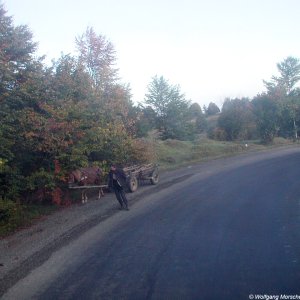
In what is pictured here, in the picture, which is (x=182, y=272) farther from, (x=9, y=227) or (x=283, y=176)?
(x=283, y=176)

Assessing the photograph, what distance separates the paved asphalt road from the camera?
22.5 ft

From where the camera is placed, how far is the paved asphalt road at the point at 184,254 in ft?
22.5

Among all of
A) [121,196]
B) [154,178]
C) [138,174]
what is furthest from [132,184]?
[121,196]

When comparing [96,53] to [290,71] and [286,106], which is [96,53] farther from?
[290,71]

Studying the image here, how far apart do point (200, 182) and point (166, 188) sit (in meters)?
2.08

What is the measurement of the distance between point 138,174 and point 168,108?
85.0ft

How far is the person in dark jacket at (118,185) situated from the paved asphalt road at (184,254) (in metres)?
0.47

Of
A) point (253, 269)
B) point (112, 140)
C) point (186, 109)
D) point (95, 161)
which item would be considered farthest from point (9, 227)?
point (186, 109)

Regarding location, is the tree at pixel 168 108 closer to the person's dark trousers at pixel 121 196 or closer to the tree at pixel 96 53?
the tree at pixel 96 53

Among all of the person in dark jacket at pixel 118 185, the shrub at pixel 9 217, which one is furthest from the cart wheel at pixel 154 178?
the shrub at pixel 9 217

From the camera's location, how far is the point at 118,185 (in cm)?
1404

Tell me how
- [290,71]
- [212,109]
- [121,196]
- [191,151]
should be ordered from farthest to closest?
[212,109] < [290,71] < [191,151] < [121,196]

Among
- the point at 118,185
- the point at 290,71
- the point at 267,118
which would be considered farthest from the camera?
the point at 290,71

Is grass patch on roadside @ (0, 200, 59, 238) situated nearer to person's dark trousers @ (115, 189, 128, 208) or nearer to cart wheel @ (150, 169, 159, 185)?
person's dark trousers @ (115, 189, 128, 208)
